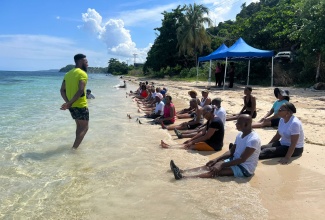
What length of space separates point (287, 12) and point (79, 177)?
20.9m

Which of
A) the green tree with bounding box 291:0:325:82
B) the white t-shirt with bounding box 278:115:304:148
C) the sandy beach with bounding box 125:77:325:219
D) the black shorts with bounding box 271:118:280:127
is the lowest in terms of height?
the sandy beach with bounding box 125:77:325:219

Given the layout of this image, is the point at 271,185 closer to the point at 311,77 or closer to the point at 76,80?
the point at 76,80

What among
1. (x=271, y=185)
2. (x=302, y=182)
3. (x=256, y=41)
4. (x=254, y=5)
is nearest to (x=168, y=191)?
(x=271, y=185)

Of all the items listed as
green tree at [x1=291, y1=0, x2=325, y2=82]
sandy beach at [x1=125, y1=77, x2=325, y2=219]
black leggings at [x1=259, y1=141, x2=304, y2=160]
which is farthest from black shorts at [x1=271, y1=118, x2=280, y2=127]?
green tree at [x1=291, y1=0, x2=325, y2=82]

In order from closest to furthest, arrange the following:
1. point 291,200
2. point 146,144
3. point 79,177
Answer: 1. point 291,200
2. point 79,177
3. point 146,144

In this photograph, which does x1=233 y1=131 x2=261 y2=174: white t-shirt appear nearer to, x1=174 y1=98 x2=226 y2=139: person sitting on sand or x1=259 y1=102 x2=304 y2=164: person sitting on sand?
x1=259 y1=102 x2=304 y2=164: person sitting on sand

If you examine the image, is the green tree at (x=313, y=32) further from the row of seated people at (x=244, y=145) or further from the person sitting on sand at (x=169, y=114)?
the row of seated people at (x=244, y=145)

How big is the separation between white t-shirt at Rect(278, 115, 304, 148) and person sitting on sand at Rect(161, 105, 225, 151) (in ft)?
3.64

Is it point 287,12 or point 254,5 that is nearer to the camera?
point 287,12

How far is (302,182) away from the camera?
433 centimetres

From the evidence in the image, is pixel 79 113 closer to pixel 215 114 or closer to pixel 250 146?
pixel 215 114

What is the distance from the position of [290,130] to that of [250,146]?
42.7 inches

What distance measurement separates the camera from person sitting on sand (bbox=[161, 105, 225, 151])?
5.77 metres

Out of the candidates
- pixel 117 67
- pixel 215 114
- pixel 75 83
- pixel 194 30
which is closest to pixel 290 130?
→ pixel 215 114
